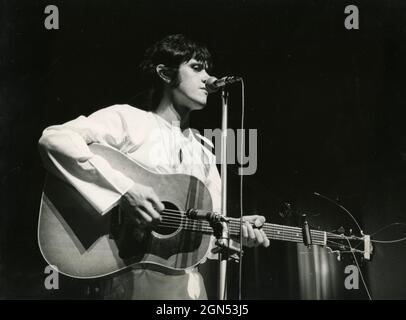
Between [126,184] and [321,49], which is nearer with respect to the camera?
[126,184]

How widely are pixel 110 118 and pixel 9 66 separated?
645mm

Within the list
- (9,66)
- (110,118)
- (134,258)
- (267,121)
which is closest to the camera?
(134,258)

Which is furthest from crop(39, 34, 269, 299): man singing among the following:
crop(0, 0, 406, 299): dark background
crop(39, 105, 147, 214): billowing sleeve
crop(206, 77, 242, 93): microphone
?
crop(206, 77, 242, 93): microphone

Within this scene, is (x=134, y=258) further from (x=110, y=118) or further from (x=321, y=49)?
(x=321, y=49)

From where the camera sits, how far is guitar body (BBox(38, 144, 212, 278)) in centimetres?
189

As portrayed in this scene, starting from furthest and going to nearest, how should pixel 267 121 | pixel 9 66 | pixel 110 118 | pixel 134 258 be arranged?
pixel 267 121 < pixel 9 66 < pixel 110 118 < pixel 134 258

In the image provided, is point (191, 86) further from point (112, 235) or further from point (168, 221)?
point (112, 235)

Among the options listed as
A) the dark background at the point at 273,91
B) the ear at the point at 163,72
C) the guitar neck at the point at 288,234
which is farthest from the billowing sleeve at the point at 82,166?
the guitar neck at the point at 288,234

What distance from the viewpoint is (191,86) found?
2338 mm

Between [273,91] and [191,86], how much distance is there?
51cm

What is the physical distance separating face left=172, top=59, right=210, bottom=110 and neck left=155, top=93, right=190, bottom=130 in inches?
1.0
